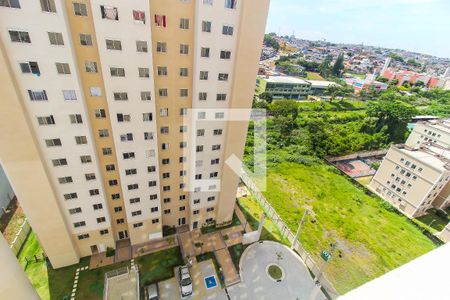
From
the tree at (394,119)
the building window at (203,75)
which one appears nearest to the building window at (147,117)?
the building window at (203,75)

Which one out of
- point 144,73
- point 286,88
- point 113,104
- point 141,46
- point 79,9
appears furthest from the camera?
point 286,88

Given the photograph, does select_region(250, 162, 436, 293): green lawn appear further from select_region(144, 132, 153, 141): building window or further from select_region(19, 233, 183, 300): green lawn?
select_region(144, 132, 153, 141): building window

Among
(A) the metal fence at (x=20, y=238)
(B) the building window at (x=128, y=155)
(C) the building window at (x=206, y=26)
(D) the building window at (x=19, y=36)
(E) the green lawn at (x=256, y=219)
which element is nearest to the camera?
(D) the building window at (x=19, y=36)

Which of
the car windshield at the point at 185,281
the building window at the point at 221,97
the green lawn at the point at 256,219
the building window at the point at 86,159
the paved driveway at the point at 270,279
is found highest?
the building window at the point at 221,97

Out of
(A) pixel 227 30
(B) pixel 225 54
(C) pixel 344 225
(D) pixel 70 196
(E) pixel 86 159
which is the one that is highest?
(A) pixel 227 30

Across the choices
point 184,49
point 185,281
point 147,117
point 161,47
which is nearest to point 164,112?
point 147,117

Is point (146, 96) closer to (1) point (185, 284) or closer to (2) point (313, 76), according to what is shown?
(1) point (185, 284)

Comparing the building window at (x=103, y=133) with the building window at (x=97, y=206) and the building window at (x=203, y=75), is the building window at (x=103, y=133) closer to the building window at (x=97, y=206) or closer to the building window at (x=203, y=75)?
the building window at (x=97, y=206)
